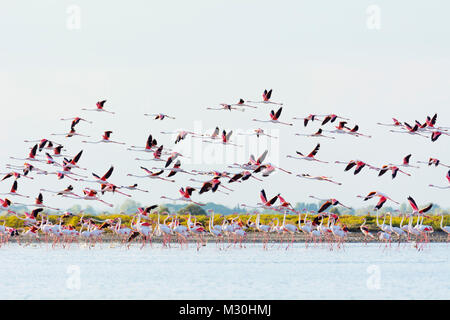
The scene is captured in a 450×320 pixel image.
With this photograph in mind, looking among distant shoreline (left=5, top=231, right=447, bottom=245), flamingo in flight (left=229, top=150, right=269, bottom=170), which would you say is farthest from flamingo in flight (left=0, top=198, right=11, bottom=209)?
flamingo in flight (left=229, top=150, right=269, bottom=170)

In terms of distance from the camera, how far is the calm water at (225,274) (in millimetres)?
28609

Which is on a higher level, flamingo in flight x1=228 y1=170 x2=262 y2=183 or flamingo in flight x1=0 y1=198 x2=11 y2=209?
flamingo in flight x1=228 y1=170 x2=262 y2=183

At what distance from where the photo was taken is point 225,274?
110 feet

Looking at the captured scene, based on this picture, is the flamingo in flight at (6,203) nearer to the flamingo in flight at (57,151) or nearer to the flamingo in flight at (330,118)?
the flamingo in flight at (57,151)

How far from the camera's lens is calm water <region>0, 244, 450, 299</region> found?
2861cm

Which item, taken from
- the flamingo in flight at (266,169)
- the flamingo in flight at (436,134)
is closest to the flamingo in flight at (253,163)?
the flamingo in flight at (266,169)

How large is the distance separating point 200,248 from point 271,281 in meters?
17.3

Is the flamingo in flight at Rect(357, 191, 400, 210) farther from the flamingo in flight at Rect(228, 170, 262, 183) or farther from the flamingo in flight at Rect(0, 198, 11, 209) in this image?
the flamingo in flight at Rect(0, 198, 11, 209)

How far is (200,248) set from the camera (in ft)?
159

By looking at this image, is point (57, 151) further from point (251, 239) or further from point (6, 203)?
point (251, 239)

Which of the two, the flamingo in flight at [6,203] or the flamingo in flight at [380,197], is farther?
the flamingo in flight at [6,203]

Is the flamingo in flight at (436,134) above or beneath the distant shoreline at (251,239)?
above

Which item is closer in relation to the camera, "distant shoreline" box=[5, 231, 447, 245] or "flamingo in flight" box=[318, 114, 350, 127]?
"flamingo in flight" box=[318, 114, 350, 127]

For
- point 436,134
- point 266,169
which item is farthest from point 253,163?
point 436,134
